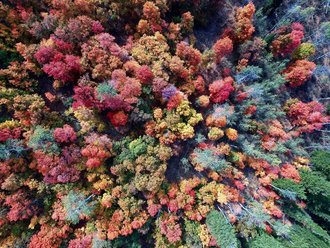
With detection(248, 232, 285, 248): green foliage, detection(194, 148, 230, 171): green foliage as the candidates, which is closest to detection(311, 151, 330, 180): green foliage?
detection(248, 232, 285, 248): green foliage

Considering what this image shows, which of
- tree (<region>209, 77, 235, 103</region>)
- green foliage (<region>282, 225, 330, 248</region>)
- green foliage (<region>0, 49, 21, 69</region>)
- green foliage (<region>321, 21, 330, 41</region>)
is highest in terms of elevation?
green foliage (<region>321, 21, 330, 41</region>)

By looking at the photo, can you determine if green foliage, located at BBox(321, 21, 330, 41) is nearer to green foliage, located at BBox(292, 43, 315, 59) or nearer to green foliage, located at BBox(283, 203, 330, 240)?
green foliage, located at BBox(292, 43, 315, 59)

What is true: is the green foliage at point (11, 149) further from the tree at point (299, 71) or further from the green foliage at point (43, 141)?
the tree at point (299, 71)

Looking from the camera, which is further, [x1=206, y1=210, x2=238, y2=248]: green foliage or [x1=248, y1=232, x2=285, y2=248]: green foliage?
[x1=248, y1=232, x2=285, y2=248]: green foliage

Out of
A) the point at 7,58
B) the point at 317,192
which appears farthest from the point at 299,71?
the point at 7,58

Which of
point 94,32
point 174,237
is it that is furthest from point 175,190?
point 94,32

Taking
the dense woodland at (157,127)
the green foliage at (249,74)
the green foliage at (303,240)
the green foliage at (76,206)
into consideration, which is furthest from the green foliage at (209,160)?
the green foliage at (76,206)

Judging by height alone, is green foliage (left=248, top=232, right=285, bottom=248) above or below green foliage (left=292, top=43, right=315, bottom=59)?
below
